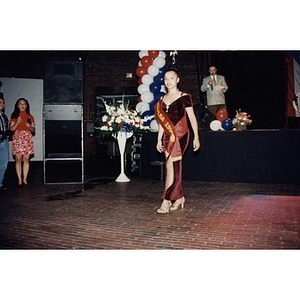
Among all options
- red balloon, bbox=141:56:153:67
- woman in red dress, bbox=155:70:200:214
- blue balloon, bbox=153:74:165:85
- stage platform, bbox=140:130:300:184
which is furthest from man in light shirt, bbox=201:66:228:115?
woman in red dress, bbox=155:70:200:214

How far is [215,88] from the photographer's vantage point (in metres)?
7.62

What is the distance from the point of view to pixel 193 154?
21.4ft

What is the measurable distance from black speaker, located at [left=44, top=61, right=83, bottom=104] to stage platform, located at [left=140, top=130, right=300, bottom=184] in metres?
2.57

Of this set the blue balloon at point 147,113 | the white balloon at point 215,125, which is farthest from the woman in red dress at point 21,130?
the white balloon at point 215,125

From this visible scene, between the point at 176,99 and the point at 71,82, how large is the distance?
2971 millimetres

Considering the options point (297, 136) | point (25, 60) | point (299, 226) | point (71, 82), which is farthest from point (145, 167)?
point (25, 60)

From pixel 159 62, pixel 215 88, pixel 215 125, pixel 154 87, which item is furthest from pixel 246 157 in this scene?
pixel 159 62

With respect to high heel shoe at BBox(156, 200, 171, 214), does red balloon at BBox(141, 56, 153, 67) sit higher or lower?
higher

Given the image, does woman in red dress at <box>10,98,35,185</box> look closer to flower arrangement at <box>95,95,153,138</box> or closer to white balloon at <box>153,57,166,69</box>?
flower arrangement at <box>95,95,153,138</box>

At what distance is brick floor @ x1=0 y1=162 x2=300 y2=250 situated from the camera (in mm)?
2828

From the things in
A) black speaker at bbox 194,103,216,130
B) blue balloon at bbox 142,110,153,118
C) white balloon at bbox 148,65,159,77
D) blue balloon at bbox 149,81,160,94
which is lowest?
black speaker at bbox 194,103,216,130

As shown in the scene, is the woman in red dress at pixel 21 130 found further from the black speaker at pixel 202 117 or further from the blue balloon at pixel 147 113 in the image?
the black speaker at pixel 202 117

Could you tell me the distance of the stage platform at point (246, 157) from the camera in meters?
5.84

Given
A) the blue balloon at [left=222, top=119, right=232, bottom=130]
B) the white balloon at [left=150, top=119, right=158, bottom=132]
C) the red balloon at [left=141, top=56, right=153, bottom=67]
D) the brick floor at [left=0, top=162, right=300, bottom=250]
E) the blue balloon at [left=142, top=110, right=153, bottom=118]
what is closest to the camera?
the brick floor at [left=0, top=162, right=300, bottom=250]
